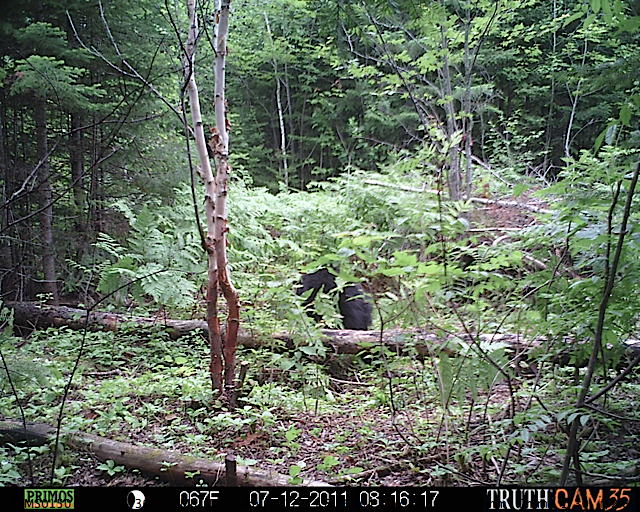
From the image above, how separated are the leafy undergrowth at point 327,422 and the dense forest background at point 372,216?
3 cm

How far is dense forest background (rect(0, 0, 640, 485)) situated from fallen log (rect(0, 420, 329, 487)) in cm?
15

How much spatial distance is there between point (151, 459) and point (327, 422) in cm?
115

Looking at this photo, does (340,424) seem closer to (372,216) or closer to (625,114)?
(625,114)

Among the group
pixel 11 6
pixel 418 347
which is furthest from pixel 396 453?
pixel 11 6

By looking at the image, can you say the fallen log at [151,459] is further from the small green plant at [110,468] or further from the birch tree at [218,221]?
the birch tree at [218,221]

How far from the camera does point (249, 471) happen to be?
246 centimetres

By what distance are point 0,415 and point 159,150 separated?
4.03m

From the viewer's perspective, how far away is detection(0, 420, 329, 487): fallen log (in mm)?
2416

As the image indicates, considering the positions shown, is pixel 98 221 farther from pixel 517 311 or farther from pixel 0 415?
pixel 517 311

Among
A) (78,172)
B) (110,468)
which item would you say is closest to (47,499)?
(110,468)

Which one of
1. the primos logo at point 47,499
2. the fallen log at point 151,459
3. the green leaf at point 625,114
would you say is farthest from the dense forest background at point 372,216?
the primos logo at point 47,499

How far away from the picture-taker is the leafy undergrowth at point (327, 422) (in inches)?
90.7

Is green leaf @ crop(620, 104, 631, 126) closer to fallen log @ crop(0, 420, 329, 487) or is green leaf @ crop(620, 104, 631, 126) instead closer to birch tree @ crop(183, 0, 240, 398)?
fallen log @ crop(0, 420, 329, 487)

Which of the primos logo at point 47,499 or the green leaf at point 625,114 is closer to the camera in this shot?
the green leaf at point 625,114
